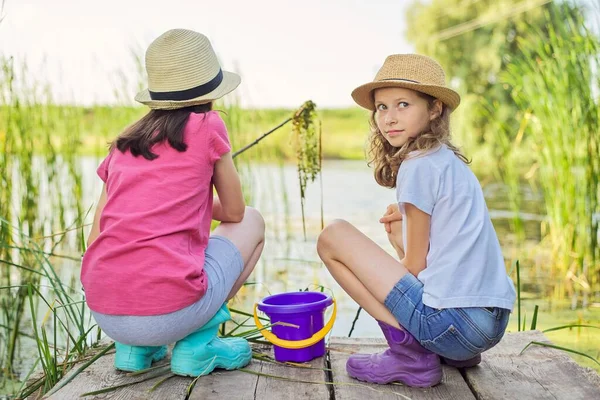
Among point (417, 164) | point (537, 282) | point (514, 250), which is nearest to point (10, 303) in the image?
point (417, 164)

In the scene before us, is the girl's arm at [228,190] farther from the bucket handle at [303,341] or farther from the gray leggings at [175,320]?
the bucket handle at [303,341]

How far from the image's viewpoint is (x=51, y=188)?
401cm

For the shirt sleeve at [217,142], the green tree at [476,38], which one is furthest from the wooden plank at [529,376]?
the green tree at [476,38]

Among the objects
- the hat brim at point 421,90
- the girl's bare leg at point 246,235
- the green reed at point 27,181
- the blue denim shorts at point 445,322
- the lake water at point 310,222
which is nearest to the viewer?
the blue denim shorts at point 445,322

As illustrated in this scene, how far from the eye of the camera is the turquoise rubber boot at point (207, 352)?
1.96 m

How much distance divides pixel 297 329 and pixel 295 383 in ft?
0.54

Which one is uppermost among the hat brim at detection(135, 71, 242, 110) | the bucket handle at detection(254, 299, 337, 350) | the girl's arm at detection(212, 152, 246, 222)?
the hat brim at detection(135, 71, 242, 110)

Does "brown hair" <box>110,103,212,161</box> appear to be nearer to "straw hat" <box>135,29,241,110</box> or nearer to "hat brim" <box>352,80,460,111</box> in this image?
"straw hat" <box>135,29,241,110</box>

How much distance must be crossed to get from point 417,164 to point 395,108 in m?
0.21

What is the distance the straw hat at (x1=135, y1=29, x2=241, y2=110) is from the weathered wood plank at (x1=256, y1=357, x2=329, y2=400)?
2.56 feet

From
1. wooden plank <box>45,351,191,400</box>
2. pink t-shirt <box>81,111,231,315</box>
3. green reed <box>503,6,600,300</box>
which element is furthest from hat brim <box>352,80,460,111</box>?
green reed <box>503,6,600,300</box>

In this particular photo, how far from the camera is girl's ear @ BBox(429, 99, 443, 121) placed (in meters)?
2.04

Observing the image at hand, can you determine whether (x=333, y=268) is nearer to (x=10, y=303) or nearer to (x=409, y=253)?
(x=409, y=253)

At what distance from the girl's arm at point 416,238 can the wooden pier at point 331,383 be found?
1.06ft
